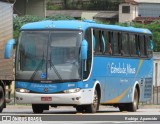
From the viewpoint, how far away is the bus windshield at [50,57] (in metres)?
28.5

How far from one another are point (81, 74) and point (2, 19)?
12.6ft

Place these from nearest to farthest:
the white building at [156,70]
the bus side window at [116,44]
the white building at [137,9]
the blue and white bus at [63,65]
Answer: the blue and white bus at [63,65], the bus side window at [116,44], the white building at [156,70], the white building at [137,9]

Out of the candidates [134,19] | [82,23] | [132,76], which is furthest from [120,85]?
[134,19]

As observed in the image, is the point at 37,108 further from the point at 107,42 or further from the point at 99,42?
the point at 107,42

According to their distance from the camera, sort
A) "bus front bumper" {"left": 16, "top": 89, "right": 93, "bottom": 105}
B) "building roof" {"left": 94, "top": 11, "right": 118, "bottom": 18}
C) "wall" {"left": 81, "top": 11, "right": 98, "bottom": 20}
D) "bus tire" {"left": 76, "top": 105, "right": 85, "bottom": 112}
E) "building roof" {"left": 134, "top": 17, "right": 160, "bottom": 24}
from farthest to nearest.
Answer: "building roof" {"left": 94, "top": 11, "right": 118, "bottom": 18} < "wall" {"left": 81, "top": 11, "right": 98, "bottom": 20} < "building roof" {"left": 134, "top": 17, "right": 160, "bottom": 24} < "bus tire" {"left": 76, "top": 105, "right": 85, "bottom": 112} < "bus front bumper" {"left": 16, "top": 89, "right": 93, "bottom": 105}

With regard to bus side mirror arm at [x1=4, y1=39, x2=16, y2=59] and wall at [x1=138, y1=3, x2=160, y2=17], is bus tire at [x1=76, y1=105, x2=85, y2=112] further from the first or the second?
wall at [x1=138, y1=3, x2=160, y2=17]

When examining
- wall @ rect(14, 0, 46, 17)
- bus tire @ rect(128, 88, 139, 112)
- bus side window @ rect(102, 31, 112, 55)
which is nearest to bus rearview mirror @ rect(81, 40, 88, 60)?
bus side window @ rect(102, 31, 112, 55)

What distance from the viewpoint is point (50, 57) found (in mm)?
28594

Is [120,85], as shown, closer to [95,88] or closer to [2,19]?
[95,88]

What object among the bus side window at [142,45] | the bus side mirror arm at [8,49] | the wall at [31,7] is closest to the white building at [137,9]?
the wall at [31,7]

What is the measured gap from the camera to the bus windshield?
2848 centimetres

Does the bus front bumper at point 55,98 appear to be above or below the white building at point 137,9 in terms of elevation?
Answer: above

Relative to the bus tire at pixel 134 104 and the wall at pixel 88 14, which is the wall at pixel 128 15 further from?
the bus tire at pixel 134 104

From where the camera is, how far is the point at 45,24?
1156 inches
